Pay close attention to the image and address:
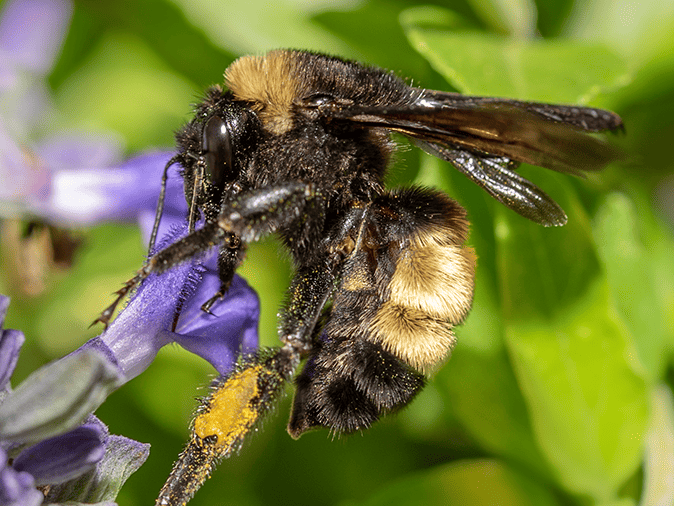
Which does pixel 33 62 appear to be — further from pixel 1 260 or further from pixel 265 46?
pixel 265 46

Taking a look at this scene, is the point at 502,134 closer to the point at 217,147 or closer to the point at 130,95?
the point at 217,147

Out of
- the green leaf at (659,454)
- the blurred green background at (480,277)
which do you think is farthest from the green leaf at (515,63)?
the green leaf at (659,454)

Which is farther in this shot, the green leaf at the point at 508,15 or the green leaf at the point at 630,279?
the green leaf at the point at 508,15

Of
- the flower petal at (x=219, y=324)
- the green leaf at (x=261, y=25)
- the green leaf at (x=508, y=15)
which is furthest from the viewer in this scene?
the green leaf at (x=261, y=25)

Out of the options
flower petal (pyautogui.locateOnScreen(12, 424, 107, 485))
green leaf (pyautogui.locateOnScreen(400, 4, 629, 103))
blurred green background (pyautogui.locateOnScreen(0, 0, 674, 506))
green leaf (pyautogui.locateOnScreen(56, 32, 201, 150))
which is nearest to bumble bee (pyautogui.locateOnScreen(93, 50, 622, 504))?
blurred green background (pyautogui.locateOnScreen(0, 0, 674, 506))

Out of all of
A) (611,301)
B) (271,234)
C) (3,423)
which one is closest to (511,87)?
(611,301)

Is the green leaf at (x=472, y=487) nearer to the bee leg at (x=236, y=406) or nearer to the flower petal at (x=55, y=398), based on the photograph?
the bee leg at (x=236, y=406)

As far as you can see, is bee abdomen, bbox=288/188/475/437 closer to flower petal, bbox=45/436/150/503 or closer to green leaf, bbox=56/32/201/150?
flower petal, bbox=45/436/150/503
